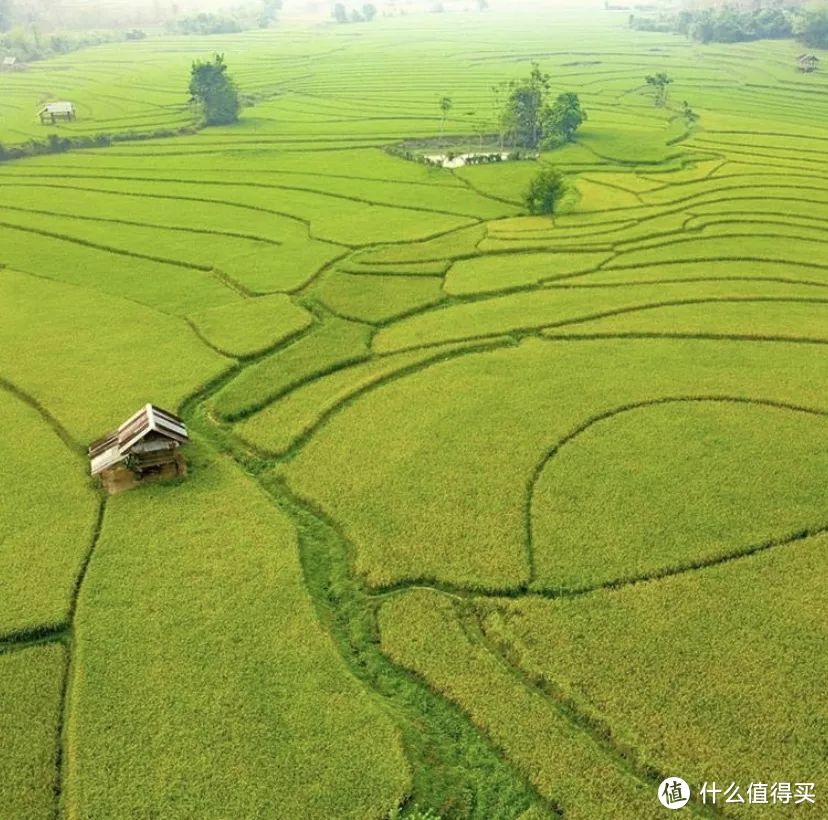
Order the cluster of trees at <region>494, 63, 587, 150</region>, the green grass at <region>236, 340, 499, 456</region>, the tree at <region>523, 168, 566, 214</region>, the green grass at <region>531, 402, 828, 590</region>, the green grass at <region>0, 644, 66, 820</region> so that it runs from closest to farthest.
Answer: the green grass at <region>0, 644, 66, 820</region> < the green grass at <region>531, 402, 828, 590</region> < the green grass at <region>236, 340, 499, 456</region> < the tree at <region>523, 168, 566, 214</region> < the cluster of trees at <region>494, 63, 587, 150</region>

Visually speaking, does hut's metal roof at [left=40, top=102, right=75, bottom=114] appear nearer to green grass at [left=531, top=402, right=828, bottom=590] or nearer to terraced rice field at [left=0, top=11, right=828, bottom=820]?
terraced rice field at [left=0, top=11, right=828, bottom=820]

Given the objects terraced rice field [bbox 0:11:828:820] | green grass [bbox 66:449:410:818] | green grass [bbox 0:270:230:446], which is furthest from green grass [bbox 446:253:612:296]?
green grass [bbox 66:449:410:818]

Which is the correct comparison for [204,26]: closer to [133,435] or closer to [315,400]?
[315,400]

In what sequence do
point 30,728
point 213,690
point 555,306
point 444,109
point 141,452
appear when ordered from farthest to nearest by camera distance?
point 444,109
point 555,306
point 141,452
point 213,690
point 30,728

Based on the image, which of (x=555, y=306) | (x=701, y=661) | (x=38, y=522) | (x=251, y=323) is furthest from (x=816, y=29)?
(x=38, y=522)

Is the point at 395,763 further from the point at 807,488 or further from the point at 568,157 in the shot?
the point at 568,157

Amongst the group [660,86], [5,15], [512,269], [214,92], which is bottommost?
[512,269]

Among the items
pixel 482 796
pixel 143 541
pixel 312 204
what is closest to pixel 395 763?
pixel 482 796

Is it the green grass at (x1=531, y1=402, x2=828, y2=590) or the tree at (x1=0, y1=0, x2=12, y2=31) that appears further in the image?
the tree at (x1=0, y1=0, x2=12, y2=31)
